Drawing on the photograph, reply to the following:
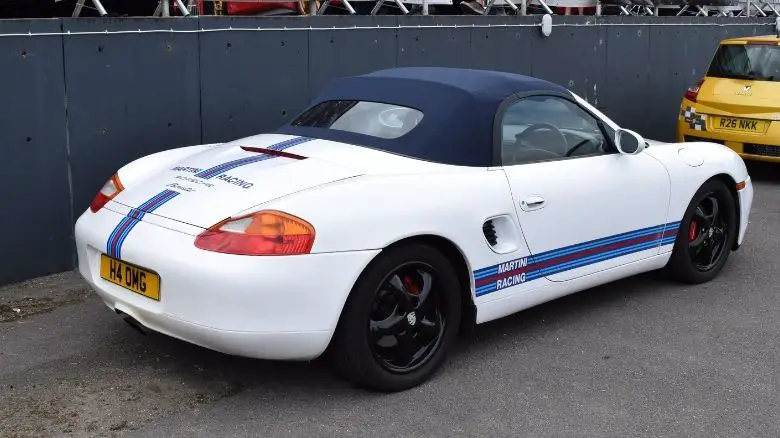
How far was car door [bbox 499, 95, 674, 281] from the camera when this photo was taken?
16.1 ft

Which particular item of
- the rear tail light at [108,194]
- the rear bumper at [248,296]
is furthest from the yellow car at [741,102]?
the rear tail light at [108,194]

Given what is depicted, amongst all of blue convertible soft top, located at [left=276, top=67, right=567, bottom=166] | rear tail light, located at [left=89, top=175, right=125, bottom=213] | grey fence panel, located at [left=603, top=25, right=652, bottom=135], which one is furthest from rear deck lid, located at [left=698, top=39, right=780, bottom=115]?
rear tail light, located at [left=89, top=175, right=125, bottom=213]

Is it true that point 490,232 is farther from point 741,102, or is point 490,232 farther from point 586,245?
point 741,102

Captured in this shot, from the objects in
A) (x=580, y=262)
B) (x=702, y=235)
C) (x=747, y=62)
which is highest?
(x=747, y=62)

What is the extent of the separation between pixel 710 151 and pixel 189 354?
11.6 ft

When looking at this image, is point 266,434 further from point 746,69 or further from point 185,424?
point 746,69

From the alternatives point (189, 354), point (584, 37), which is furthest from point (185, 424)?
point (584, 37)

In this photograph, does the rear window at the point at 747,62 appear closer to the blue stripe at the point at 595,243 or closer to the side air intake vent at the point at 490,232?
the blue stripe at the point at 595,243

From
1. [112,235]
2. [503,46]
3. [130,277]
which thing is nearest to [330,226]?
[130,277]

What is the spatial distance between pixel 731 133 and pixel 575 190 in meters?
5.68

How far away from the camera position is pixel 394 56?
8.71 metres

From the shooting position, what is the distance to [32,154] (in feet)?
20.0

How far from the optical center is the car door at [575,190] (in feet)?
16.1

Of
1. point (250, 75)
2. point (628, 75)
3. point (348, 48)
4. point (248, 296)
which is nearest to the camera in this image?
point (248, 296)
